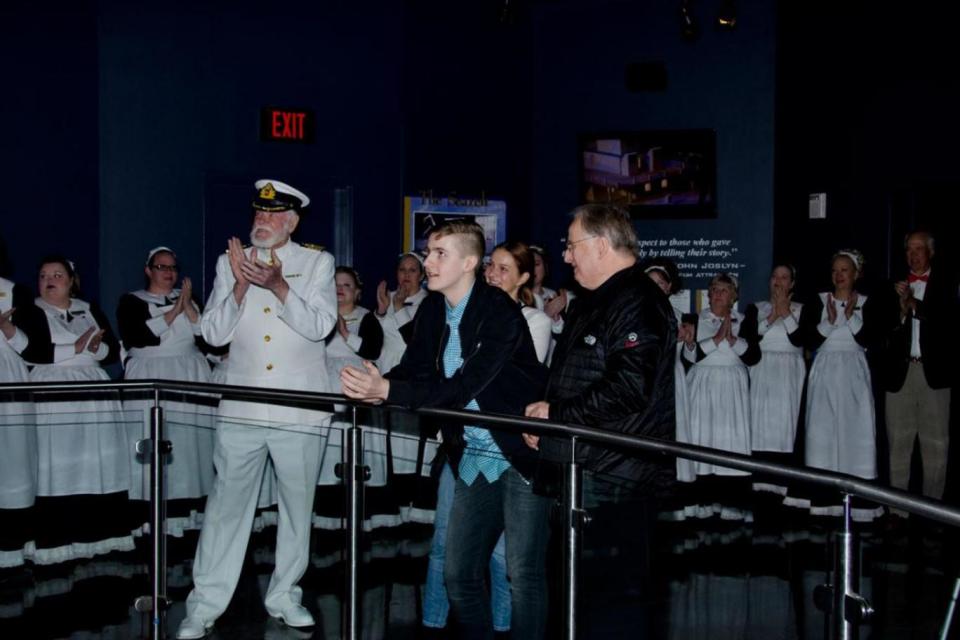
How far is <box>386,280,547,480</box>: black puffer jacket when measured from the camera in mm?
3756

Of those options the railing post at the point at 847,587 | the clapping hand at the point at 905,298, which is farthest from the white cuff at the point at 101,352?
the railing post at the point at 847,587

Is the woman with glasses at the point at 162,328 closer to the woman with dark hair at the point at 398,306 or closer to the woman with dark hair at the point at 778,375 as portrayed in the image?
the woman with dark hair at the point at 398,306

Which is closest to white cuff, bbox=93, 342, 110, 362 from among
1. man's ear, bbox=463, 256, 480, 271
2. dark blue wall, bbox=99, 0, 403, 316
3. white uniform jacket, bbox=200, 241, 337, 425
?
dark blue wall, bbox=99, 0, 403, 316

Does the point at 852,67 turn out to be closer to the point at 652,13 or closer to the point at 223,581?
the point at 652,13

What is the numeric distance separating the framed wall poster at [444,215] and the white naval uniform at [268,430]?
433 cm

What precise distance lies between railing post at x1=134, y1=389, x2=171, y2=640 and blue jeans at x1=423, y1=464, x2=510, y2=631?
105 cm

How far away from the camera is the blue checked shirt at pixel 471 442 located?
3709 mm

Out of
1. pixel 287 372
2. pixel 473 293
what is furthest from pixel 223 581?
pixel 473 293

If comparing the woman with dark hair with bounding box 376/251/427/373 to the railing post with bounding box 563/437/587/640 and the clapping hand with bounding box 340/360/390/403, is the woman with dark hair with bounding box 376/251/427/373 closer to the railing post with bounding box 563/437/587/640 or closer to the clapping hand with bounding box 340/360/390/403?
the clapping hand with bounding box 340/360/390/403

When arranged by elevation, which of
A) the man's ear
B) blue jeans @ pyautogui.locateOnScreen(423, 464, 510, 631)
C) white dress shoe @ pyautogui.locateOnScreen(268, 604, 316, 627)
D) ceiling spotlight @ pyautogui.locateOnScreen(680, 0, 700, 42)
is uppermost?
ceiling spotlight @ pyautogui.locateOnScreen(680, 0, 700, 42)

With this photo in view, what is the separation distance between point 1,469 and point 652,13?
702cm

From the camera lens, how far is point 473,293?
3.91 metres

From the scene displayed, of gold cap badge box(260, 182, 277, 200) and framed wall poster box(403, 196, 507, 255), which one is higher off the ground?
framed wall poster box(403, 196, 507, 255)

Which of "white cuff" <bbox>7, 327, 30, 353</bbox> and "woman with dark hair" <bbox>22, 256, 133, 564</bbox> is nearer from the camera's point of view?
"woman with dark hair" <bbox>22, 256, 133, 564</bbox>
